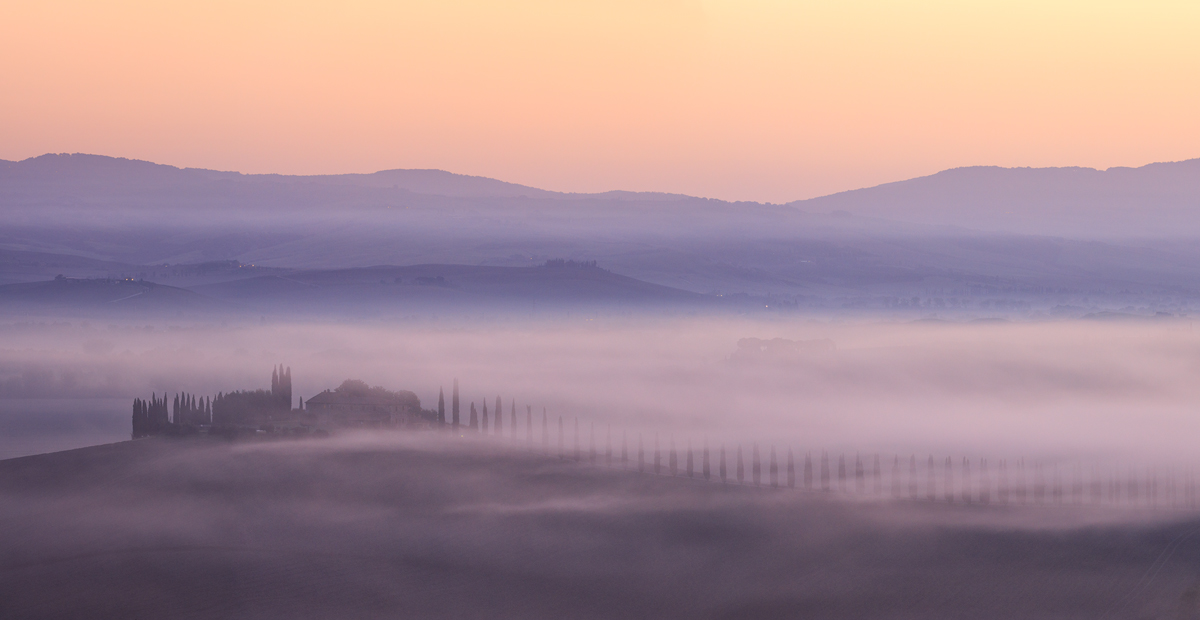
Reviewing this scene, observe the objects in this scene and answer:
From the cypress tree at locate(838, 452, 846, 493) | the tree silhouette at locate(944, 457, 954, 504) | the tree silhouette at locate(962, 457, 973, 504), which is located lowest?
the tree silhouette at locate(962, 457, 973, 504)

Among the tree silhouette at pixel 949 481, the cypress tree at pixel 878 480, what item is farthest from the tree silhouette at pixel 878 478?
the tree silhouette at pixel 949 481

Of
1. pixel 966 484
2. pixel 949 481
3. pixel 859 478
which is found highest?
pixel 859 478

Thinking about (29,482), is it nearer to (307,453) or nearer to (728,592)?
(307,453)

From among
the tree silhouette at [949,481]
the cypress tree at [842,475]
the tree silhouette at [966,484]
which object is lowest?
the tree silhouette at [966,484]

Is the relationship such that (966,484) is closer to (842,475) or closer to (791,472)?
(842,475)

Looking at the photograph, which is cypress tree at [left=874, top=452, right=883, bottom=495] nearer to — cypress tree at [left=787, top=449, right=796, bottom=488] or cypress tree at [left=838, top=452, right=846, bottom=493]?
cypress tree at [left=838, top=452, right=846, bottom=493]

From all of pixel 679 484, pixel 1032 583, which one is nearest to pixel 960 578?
pixel 1032 583

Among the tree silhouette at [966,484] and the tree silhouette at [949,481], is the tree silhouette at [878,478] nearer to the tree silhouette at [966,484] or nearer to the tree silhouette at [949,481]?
the tree silhouette at [949,481]

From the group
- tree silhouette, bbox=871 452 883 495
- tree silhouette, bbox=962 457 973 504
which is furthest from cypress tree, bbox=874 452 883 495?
tree silhouette, bbox=962 457 973 504

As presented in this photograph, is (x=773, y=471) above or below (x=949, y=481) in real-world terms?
above

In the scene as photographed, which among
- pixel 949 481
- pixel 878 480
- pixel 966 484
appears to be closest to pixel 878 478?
pixel 878 480

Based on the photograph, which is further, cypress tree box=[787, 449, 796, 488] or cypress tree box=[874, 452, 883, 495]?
cypress tree box=[787, 449, 796, 488]
